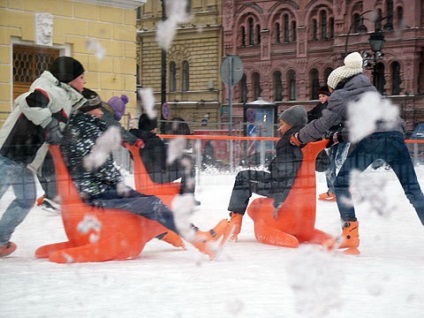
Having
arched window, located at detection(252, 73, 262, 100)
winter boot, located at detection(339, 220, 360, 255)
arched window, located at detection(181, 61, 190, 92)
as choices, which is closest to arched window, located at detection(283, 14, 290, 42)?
arched window, located at detection(252, 73, 262, 100)

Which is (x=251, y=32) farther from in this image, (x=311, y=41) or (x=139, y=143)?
(x=139, y=143)

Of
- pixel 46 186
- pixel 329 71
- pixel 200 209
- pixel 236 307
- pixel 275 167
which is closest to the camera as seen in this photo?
pixel 236 307

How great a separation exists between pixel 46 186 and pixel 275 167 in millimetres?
640

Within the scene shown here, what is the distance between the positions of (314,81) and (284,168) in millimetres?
495

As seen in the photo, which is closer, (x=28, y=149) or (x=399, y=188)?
(x=28, y=149)

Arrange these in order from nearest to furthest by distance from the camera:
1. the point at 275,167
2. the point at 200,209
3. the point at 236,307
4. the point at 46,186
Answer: the point at 236,307 < the point at 46,186 < the point at 275,167 < the point at 200,209

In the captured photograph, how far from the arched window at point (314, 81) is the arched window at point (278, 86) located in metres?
0.07

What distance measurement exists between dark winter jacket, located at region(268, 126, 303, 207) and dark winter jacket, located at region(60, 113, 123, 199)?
505 mm

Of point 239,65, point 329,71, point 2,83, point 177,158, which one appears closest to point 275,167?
point 177,158

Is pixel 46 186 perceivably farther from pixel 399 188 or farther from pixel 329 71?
pixel 399 188

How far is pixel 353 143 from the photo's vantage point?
2227mm

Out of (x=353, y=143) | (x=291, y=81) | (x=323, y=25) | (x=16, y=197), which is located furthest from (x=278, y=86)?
(x=16, y=197)

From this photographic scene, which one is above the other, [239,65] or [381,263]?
[239,65]

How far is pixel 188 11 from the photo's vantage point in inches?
72.6
